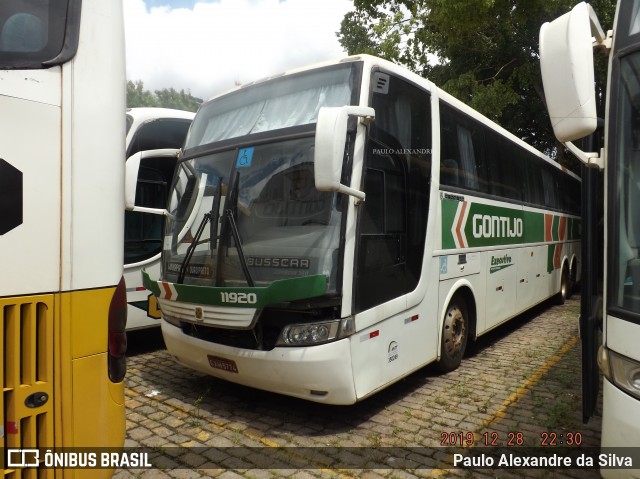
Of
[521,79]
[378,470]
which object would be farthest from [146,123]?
[521,79]

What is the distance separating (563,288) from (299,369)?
9275 millimetres

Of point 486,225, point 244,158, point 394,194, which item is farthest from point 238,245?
point 486,225

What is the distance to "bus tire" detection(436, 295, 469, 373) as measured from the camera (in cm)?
559

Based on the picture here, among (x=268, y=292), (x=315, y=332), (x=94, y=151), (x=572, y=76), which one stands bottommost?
(x=315, y=332)

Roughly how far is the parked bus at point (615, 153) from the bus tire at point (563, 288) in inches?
361

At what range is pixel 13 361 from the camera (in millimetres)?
2123

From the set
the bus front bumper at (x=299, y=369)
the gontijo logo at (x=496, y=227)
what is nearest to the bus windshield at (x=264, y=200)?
the bus front bumper at (x=299, y=369)

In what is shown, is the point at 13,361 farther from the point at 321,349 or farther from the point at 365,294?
the point at 365,294

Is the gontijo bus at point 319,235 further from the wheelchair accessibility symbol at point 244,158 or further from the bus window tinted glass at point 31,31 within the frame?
the bus window tinted glass at point 31,31

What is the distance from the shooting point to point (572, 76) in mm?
2457

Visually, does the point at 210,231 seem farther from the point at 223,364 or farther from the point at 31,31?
the point at 31,31

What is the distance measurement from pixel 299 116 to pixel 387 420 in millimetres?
2918

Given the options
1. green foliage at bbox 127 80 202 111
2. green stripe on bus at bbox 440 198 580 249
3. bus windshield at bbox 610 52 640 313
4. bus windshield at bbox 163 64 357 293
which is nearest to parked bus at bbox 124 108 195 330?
bus windshield at bbox 163 64 357 293

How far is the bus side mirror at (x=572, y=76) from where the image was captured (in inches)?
96.5
